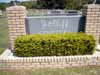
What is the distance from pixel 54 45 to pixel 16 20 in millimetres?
1460

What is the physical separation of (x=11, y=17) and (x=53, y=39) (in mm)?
1516

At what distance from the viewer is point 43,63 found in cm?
514

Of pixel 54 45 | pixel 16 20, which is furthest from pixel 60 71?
pixel 16 20

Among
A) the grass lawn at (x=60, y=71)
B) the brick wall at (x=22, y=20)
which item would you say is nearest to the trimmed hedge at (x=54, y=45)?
the grass lawn at (x=60, y=71)

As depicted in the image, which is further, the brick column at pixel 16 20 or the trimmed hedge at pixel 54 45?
the brick column at pixel 16 20

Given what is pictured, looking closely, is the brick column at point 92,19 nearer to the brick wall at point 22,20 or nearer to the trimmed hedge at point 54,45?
the brick wall at point 22,20

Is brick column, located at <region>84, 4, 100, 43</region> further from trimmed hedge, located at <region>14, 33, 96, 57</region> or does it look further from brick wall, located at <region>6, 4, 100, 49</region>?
trimmed hedge, located at <region>14, 33, 96, 57</region>

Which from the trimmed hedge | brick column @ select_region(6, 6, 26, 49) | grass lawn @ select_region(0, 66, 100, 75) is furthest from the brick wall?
grass lawn @ select_region(0, 66, 100, 75)

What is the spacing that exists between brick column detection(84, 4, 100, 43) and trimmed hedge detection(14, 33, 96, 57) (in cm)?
69

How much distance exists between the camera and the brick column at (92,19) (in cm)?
575

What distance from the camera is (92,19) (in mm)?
5871

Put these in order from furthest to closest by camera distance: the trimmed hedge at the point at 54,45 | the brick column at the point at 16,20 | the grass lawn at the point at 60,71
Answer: the brick column at the point at 16,20
the trimmed hedge at the point at 54,45
the grass lawn at the point at 60,71

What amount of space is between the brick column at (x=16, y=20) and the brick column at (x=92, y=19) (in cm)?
196

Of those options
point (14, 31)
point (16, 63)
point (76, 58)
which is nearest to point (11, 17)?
point (14, 31)
